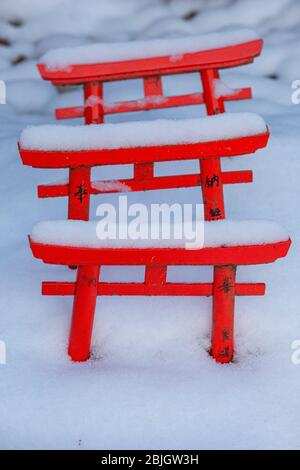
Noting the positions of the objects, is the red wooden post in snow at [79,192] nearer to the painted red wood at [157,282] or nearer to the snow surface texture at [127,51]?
the painted red wood at [157,282]

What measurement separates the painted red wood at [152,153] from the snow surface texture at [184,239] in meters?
0.22

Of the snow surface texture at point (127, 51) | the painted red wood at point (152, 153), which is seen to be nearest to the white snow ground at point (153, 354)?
the painted red wood at point (152, 153)

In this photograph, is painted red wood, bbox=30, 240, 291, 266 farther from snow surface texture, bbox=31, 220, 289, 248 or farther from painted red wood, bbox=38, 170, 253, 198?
painted red wood, bbox=38, 170, 253, 198

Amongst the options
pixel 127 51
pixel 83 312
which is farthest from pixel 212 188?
pixel 127 51

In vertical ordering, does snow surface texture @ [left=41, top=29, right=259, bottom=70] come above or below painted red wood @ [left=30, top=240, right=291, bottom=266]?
above

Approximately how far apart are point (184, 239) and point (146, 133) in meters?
0.35

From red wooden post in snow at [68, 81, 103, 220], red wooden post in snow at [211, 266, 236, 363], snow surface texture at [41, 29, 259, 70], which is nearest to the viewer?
red wooden post in snow at [211, 266, 236, 363]

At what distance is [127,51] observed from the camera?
2.10 meters

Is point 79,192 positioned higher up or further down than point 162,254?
higher up

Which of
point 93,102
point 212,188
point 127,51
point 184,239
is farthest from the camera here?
point 93,102

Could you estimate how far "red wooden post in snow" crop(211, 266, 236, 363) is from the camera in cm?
170

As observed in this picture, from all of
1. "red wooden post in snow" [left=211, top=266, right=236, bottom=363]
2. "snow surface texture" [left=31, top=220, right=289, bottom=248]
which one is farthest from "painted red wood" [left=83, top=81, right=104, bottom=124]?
"red wooden post in snow" [left=211, top=266, right=236, bottom=363]

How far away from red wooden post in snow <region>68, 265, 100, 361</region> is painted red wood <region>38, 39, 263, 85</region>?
80 cm

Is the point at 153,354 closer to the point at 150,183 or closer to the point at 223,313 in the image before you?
the point at 223,313
